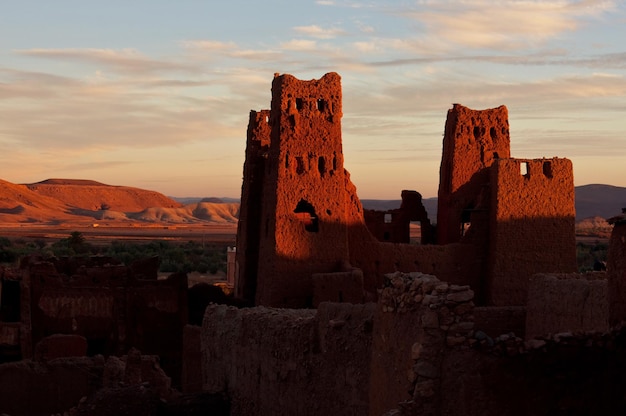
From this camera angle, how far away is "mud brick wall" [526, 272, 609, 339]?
1448cm

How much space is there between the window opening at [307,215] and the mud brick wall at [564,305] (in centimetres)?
1126

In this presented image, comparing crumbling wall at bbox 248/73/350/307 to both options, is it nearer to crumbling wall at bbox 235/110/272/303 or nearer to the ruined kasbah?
the ruined kasbah

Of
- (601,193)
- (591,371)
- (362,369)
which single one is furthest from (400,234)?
(601,193)

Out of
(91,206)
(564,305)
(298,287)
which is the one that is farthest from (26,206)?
(564,305)

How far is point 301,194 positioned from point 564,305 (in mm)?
12567

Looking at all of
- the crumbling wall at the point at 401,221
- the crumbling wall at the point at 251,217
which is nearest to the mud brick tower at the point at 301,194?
the crumbling wall at the point at 251,217

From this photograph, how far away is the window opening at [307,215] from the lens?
27250mm

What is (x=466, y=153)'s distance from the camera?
30.0 m

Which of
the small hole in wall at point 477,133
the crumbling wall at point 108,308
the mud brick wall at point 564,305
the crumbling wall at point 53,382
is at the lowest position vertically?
the crumbling wall at point 53,382

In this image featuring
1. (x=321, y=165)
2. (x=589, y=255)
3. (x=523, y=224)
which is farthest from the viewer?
(x=589, y=255)

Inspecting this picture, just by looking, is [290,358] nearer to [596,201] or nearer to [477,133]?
[477,133]

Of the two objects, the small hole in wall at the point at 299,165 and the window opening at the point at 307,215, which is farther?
the small hole in wall at the point at 299,165

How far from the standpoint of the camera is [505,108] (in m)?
30.5

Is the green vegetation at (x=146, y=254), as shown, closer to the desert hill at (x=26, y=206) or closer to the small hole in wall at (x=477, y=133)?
the small hole in wall at (x=477, y=133)
